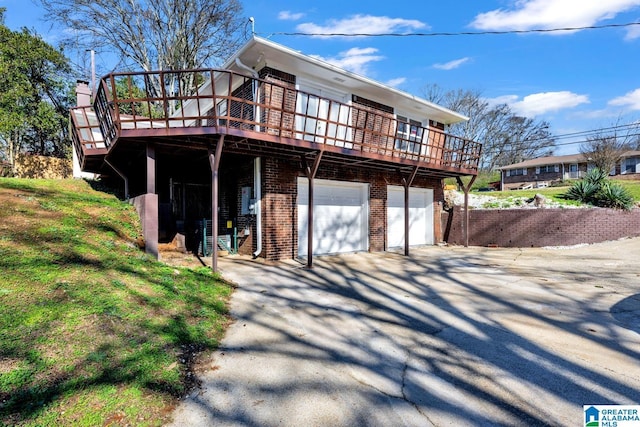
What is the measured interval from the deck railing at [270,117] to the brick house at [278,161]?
0.04 m

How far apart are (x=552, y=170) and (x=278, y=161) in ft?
129

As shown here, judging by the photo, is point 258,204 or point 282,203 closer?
point 258,204

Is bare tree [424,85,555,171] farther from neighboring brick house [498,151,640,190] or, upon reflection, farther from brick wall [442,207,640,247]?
brick wall [442,207,640,247]

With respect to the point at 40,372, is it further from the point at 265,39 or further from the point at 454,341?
the point at 265,39

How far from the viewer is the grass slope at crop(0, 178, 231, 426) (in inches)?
87.8

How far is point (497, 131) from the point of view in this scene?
3875 cm

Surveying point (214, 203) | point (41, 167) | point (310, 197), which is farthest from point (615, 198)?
point (41, 167)

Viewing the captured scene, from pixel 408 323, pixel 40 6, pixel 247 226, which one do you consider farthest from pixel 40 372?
pixel 40 6

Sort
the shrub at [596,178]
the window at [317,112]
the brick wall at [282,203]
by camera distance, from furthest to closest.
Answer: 1. the shrub at [596,178]
2. the window at [317,112]
3. the brick wall at [282,203]

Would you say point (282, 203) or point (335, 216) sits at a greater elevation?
point (282, 203)

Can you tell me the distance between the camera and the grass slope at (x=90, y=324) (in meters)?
2.23

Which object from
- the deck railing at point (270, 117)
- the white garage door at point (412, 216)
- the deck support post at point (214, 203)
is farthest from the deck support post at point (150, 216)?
the white garage door at point (412, 216)

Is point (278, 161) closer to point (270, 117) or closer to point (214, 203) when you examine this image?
point (270, 117)

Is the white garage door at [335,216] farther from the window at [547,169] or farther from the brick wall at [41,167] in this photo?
the window at [547,169]
